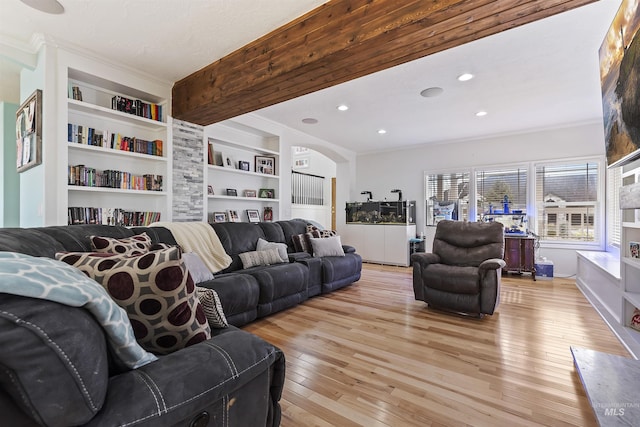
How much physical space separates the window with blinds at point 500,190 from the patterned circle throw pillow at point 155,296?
5.66 meters

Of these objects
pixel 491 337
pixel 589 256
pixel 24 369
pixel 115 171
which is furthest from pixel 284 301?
pixel 589 256

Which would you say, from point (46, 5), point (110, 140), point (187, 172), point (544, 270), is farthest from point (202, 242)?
point (544, 270)

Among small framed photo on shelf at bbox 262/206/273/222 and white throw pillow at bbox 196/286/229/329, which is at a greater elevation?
small framed photo on shelf at bbox 262/206/273/222

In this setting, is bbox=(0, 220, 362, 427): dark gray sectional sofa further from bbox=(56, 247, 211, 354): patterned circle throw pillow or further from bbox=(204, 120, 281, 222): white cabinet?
bbox=(204, 120, 281, 222): white cabinet

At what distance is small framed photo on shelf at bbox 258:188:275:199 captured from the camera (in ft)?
17.1

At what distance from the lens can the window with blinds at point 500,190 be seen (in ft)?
17.5

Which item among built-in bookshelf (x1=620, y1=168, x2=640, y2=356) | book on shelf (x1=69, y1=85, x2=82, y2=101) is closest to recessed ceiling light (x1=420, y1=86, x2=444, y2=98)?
built-in bookshelf (x1=620, y1=168, x2=640, y2=356)

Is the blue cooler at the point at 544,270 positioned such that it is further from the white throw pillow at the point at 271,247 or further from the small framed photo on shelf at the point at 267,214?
the small framed photo on shelf at the point at 267,214

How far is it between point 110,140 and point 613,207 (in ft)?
22.1

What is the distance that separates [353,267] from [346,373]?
2.26m

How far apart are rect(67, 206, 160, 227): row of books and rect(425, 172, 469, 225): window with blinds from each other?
5060 mm

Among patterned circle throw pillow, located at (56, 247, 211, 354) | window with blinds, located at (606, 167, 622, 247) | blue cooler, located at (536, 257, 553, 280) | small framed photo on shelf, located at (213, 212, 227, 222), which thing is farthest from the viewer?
blue cooler, located at (536, 257, 553, 280)

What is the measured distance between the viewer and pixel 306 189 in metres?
8.26

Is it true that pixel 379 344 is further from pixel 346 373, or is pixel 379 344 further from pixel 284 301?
pixel 284 301
